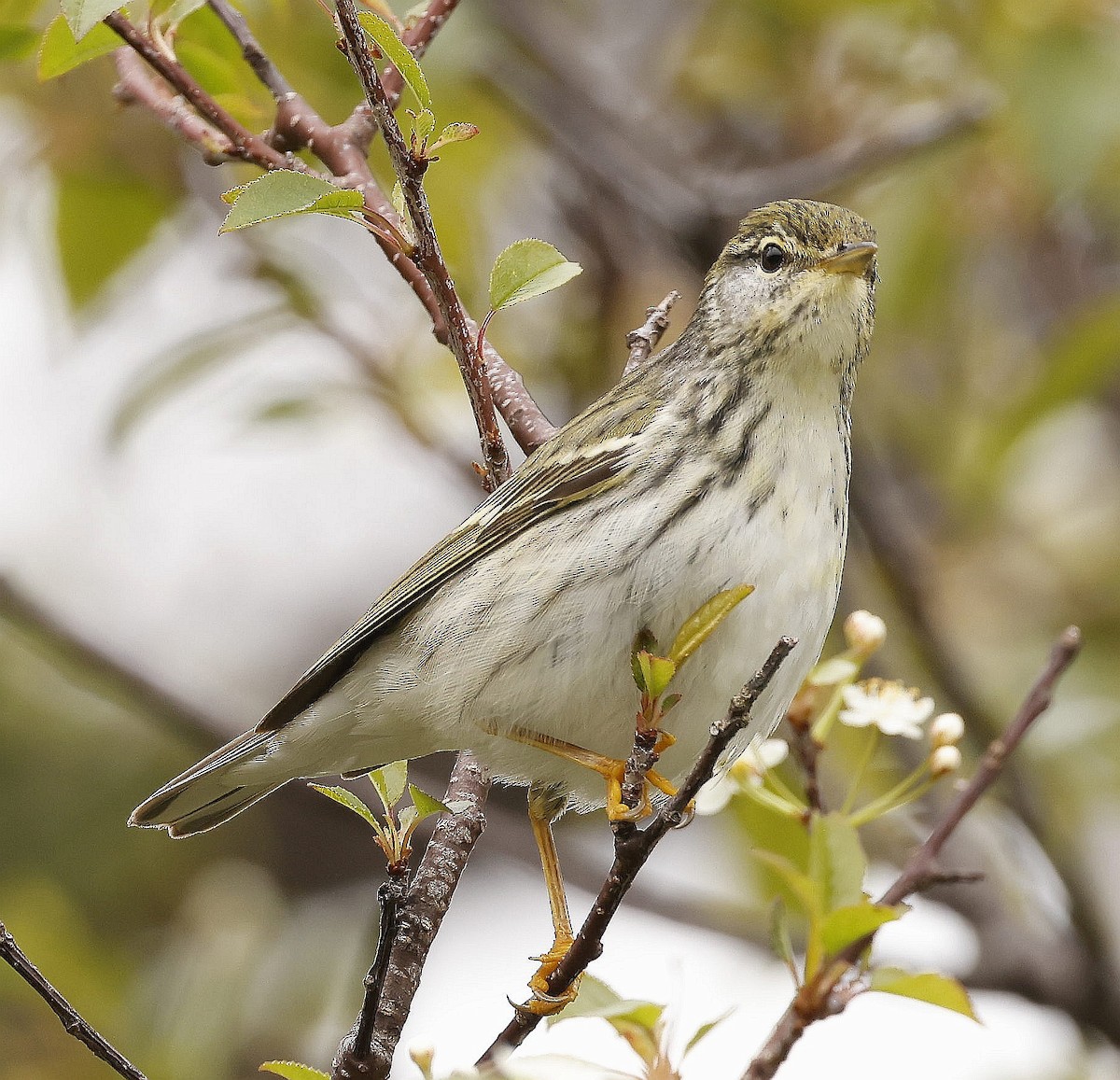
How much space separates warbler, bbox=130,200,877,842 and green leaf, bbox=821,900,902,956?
879 millimetres

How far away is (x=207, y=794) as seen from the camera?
142 inches

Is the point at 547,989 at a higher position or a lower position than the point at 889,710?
lower

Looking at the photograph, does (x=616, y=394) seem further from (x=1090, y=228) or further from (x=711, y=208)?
(x=1090, y=228)

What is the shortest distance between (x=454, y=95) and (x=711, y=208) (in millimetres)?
1002

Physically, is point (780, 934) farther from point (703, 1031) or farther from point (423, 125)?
point (423, 125)

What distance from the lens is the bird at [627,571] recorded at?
3041 millimetres

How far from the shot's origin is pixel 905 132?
450cm

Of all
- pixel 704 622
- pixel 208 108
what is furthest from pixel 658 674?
pixel 208 108

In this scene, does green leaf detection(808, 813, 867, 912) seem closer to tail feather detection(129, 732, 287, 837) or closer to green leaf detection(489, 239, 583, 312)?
green leaf detection(489, 239, 583, 312)

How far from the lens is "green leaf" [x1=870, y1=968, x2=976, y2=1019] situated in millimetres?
2188

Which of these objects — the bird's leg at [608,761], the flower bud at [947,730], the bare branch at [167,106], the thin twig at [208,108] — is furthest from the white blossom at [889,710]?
the bare branch at [167,106]

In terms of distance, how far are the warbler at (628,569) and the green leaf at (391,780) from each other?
0.60 meters

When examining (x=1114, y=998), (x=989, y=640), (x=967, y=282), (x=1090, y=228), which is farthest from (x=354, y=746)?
(x=1090, y=228)

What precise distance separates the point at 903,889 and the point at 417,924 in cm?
96
